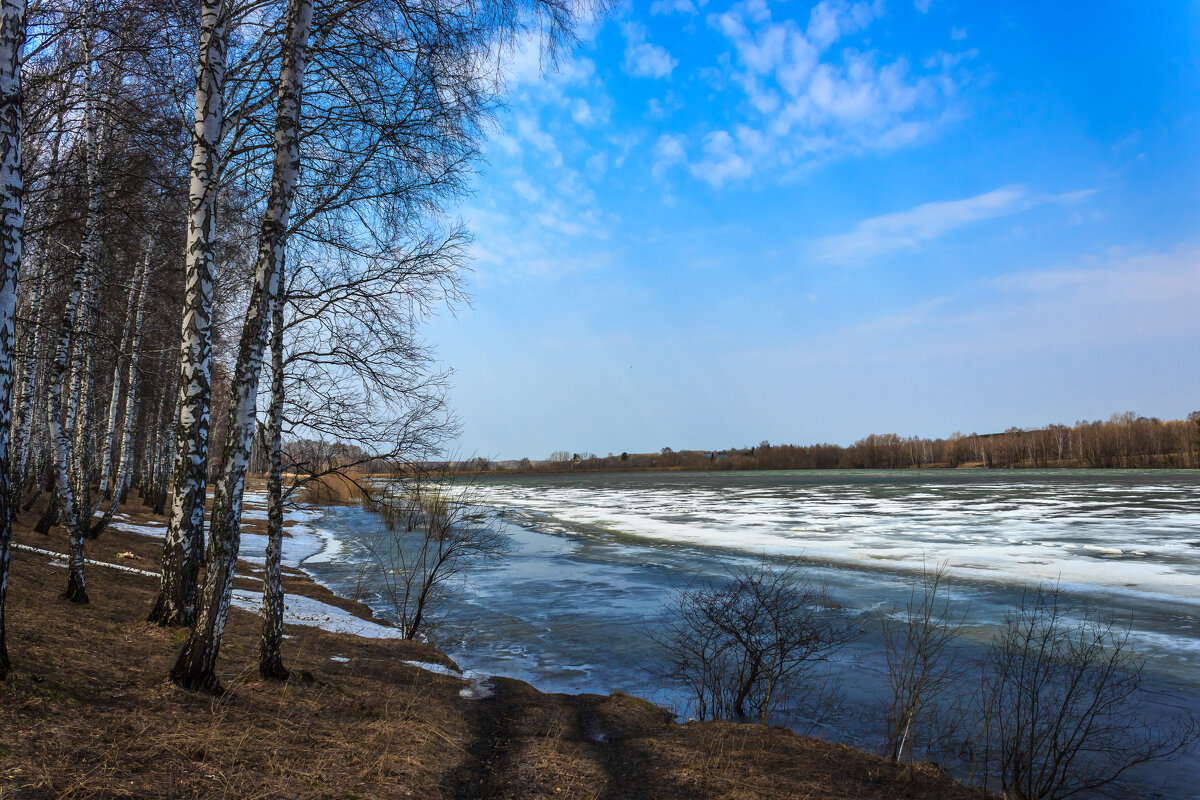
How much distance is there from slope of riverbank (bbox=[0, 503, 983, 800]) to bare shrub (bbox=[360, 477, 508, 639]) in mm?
2092

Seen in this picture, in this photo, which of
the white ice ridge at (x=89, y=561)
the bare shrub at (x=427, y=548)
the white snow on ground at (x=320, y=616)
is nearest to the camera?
the bare shrub at (x=427, y=548)

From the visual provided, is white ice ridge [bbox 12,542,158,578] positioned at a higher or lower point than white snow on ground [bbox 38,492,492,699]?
higher

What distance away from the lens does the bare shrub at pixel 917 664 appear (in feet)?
21.9

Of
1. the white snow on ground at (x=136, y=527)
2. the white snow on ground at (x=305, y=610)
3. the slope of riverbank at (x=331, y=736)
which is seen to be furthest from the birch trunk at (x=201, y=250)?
the white snow on ground at (x=136, y=527)

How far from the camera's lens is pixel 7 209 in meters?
4.70

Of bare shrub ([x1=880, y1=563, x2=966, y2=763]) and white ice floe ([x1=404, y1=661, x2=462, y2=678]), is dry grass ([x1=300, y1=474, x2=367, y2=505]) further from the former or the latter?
bare shrub ([x1=880, y1=563, x2=966, y2=763])

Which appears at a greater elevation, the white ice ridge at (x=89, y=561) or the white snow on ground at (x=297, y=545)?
the white ice ridge at (x=89, y=561)

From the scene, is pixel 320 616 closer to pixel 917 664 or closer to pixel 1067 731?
pixel 917 664

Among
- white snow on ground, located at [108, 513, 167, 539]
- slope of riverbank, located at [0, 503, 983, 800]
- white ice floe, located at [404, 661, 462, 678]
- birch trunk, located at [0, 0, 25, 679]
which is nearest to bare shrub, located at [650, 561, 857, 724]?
slope of riverbank, located at [0, 503, 983, 800]

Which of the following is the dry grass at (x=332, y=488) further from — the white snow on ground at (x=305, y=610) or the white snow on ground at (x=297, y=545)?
the white snow on ground at (x=297, y=545)

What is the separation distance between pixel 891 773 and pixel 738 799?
1.78m

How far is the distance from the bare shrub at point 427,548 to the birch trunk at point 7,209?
3640mm

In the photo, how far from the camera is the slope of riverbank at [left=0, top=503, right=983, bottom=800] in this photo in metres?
4.39

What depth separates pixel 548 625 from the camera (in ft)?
43.0
